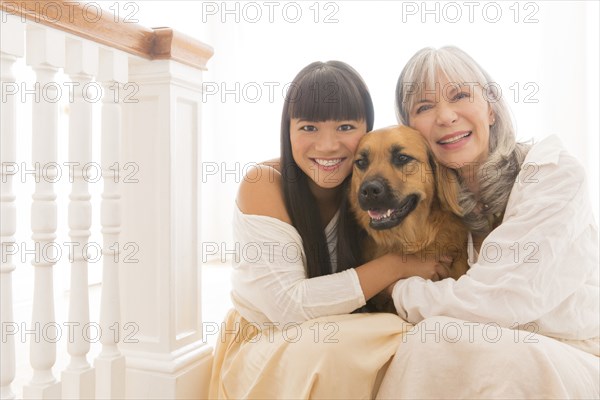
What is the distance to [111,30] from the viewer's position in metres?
1.31

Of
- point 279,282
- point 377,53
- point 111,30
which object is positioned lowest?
point 279,282

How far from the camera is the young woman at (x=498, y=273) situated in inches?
44.3

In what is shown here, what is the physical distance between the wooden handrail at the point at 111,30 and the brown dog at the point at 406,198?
570 mm

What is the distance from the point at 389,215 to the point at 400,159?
164mm

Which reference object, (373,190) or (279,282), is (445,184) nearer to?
(373,190)

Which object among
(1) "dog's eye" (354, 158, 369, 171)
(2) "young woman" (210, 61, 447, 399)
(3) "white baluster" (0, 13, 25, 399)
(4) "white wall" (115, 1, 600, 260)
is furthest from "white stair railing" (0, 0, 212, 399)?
(4) "white wall" (115, 1, 600, 260)

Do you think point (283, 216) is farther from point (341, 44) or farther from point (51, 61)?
point (341, 44)

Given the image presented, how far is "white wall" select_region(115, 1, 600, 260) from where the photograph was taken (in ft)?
14.1

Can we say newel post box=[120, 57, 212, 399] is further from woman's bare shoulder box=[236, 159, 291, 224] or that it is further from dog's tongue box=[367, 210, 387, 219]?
dog's tongue box=[367, 210, 387, 219]

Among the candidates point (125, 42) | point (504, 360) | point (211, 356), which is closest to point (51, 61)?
point (125, 42)

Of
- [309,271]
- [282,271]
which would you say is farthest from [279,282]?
[309,271]

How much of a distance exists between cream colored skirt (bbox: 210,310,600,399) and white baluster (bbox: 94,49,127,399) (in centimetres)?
37

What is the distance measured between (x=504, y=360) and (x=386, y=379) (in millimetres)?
273

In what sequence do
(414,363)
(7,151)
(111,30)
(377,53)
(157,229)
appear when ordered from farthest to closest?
(377,53)
(157,229)
(111,30)
(414,363)
(7,151)
